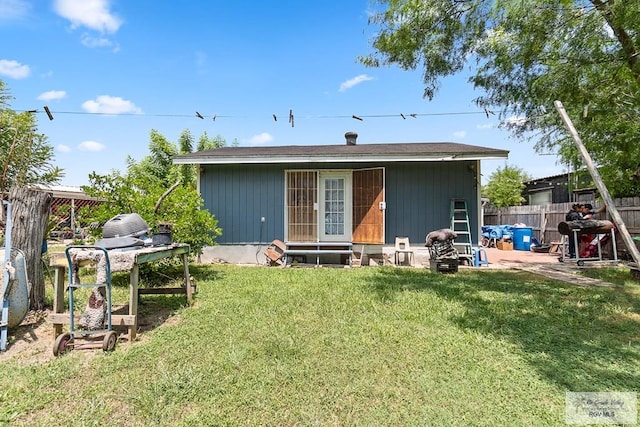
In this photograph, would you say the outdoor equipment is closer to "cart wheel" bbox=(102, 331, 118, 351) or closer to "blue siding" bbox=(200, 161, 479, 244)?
"cart wheel" bbox=(102, 331, 118, 351)

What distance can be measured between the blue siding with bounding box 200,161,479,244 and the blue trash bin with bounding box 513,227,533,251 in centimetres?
555

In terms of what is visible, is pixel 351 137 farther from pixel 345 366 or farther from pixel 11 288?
pixel 11 288

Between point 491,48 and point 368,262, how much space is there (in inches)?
199

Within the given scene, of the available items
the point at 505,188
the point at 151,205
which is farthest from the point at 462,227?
the point at 505,188

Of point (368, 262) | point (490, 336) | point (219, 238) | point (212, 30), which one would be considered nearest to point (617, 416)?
point (490, 336)

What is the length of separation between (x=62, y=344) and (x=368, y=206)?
5.96m

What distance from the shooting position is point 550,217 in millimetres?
11359

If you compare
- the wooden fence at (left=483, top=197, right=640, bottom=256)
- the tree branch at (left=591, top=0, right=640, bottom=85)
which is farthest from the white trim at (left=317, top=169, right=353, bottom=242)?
the wooden fence at (left=483, top=197, right=640, bottom=256)

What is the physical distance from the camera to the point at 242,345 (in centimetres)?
287

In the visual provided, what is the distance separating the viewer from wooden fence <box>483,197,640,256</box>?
322 inches

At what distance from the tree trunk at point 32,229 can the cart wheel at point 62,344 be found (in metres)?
1.28

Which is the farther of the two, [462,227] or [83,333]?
[462,227]

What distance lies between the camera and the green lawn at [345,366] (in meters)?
1.92

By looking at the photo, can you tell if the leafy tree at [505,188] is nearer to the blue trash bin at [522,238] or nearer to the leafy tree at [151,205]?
the blue trash bin at [522,238]
